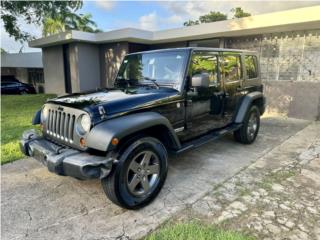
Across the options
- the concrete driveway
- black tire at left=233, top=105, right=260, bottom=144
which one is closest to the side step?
black tire at left=233, top=105, right=260, bottom=144

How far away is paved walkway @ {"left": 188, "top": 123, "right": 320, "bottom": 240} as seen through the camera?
2.77m

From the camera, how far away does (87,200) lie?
3.35 meters

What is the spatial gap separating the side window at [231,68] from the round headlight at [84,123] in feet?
9.25

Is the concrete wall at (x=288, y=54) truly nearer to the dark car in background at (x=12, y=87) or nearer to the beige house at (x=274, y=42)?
the beige house at (x=274, y=42)

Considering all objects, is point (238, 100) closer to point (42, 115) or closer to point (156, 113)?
point (156, 113)

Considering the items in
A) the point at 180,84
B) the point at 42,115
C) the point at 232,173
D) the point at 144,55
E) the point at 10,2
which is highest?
the point at 10,2

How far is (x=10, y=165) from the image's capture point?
4578mm

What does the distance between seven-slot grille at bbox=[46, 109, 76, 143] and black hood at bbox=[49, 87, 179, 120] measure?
139 millimetres

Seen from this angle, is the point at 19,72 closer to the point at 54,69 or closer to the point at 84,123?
the point at 54,69

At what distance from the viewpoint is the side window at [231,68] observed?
4.75 meters

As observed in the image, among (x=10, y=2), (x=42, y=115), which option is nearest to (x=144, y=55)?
(x=42, y=115)

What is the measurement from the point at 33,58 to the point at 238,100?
2485 cm

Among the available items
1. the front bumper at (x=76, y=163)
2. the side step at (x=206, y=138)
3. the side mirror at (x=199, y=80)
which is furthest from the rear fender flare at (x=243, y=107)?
the front bumper at (x=76, y=163)

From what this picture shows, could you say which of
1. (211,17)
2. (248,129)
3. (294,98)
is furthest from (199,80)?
(211,17)
